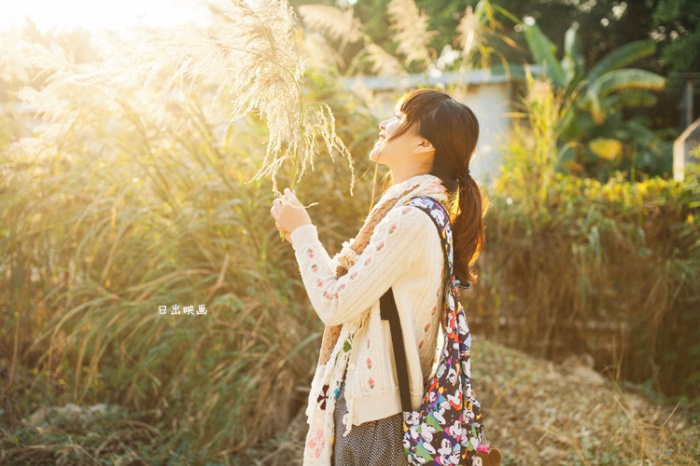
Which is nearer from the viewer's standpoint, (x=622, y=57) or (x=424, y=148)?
(x=424, y=148)

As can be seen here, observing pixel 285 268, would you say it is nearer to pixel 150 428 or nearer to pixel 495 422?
pixel 150 428

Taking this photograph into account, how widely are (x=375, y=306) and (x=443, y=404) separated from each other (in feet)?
1.11

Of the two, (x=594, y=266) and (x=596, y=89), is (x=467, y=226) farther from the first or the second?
(x=596, y=89)

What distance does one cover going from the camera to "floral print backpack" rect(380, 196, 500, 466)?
1720 millimetres

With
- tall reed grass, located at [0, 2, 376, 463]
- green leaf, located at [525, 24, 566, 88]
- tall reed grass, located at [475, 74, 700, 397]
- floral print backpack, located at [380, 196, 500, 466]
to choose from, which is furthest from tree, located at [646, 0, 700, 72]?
floral print backpack, located at [380, 196, 500, 466]

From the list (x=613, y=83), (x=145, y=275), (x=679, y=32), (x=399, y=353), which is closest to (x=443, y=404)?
(x=399, y=353)

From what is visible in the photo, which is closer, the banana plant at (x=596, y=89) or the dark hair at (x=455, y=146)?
the dark hair at (x=455, y=146)

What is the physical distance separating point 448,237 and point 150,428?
235 cm

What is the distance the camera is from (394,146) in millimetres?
1903

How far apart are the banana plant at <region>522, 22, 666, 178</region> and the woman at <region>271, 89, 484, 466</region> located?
508 inches

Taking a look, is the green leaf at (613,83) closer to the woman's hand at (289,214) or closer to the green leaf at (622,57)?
the green leaf at (622,57)

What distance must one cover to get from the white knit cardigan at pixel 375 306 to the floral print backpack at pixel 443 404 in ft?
0.08

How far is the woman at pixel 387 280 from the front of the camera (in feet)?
5.64

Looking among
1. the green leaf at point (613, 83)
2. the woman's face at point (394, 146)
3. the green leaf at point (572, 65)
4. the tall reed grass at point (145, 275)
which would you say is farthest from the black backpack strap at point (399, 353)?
the green leaf at point (572, 65)
